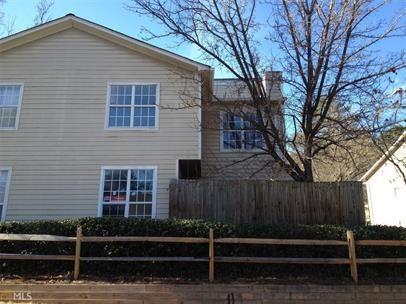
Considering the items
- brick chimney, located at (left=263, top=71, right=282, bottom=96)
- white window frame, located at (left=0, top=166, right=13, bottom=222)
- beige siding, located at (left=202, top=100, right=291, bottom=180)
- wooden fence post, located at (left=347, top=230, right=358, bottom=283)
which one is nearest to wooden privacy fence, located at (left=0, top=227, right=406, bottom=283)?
wooden fence post, located at (left=347, top=230, right=358, bottom=283)

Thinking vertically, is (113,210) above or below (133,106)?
below

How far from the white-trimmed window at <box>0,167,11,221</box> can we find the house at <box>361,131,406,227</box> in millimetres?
15000

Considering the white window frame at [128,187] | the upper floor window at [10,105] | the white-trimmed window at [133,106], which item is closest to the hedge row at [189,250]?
the white window frame at [128,187]

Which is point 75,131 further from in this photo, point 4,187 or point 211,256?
point 211,256

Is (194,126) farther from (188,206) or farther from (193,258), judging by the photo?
(193,258)

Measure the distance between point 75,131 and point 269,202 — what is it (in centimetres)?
689

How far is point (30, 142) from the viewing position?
14.5m

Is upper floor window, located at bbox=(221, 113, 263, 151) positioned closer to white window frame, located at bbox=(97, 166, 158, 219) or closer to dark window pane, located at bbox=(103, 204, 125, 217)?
white window frame, located at bbox=(97, 166, 158, 219)

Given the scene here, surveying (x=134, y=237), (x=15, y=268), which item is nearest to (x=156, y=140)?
(x=134, y=237)

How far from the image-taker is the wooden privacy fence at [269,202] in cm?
1290

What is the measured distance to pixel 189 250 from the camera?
10.5 meters

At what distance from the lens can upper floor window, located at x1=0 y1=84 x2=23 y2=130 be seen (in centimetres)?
1474

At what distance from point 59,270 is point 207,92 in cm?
815

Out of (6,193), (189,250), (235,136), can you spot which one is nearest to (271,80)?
(235,136)
